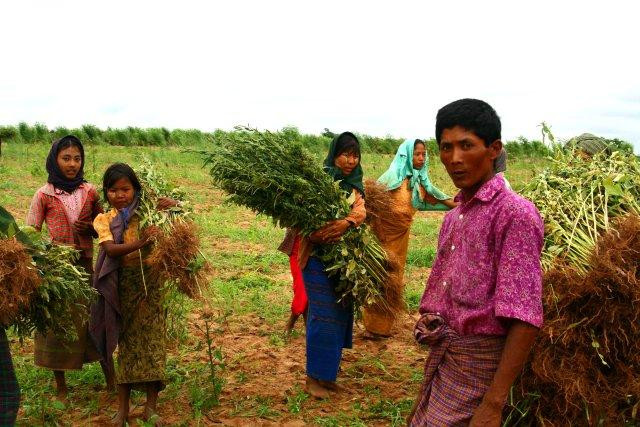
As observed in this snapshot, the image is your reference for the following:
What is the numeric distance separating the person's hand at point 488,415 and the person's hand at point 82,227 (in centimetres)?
319

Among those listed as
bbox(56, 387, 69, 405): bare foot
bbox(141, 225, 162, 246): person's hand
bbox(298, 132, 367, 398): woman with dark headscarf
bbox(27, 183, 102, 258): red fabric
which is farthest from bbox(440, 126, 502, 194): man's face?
bbox(56, 387, 69, 405): bare foot

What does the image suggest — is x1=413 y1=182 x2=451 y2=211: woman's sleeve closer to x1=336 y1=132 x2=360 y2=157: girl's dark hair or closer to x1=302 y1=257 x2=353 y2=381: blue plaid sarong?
x1=336 y1=132 x2=360 y2=157: girl's dark hair

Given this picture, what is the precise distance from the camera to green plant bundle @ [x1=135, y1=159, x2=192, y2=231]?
13.0 ft

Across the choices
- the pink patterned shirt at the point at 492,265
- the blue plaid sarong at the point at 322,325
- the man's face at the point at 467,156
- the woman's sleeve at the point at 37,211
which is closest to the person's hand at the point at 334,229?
the blue plaid sarong at the point at 322,325

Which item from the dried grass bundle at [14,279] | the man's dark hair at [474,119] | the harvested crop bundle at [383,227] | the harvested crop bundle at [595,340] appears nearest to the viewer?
the man's dark hair at [474,119]

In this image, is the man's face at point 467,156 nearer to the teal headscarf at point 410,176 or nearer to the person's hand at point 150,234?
the person's hand at point 150,234

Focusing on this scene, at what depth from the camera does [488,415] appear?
2012 mm

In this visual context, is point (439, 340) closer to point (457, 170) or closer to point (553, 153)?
point (457, 170)

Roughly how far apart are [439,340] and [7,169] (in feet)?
49.7

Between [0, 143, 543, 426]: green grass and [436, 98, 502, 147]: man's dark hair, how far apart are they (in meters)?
2.02

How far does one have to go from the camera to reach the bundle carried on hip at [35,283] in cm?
301

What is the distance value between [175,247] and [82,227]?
1034mm

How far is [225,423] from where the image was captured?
407 centimetres

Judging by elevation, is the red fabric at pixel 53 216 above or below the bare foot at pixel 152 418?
above
